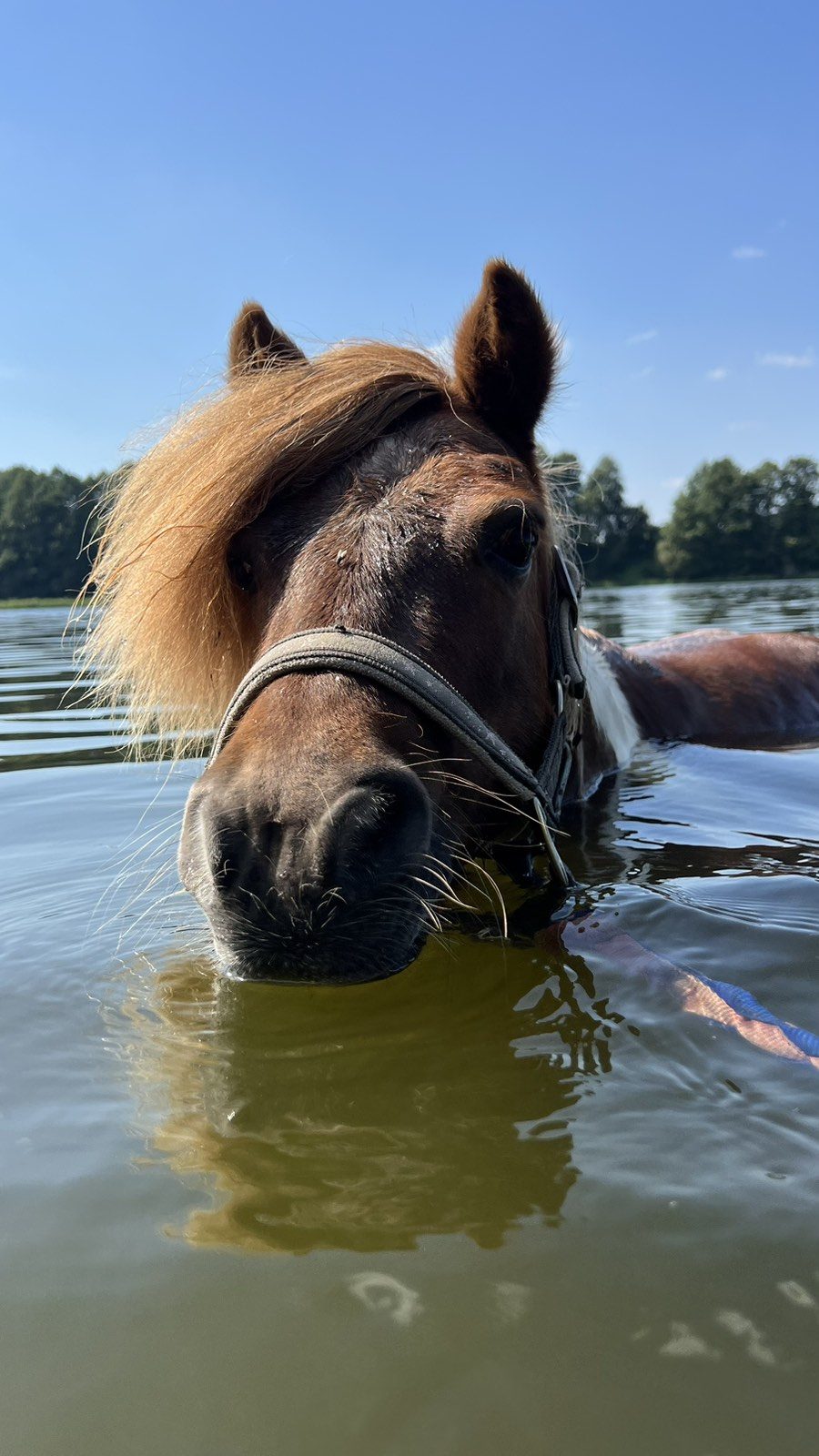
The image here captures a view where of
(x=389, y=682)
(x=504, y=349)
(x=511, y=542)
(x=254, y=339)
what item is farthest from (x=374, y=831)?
(x=254, y=339)

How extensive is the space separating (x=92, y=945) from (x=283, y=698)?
1.31 meters

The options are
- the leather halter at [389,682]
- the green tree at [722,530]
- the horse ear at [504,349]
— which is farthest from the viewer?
the green tree at [722,530]

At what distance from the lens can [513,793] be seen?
270 centimetres

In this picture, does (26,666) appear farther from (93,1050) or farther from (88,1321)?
(88,1321)

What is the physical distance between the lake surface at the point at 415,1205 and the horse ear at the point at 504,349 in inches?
70.0

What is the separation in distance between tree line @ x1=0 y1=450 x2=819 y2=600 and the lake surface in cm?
4098

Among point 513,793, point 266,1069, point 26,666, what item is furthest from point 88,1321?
point 26,666

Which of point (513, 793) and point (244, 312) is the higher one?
point (244, 312)

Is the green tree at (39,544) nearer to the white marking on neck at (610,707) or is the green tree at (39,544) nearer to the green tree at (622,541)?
the green tree at (622,541)

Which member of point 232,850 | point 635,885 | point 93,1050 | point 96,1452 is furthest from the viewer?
point 635,885

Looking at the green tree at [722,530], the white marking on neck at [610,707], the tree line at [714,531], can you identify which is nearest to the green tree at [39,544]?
the tree line at [714,531]

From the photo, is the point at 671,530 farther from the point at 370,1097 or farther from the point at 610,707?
the point at 370,1097

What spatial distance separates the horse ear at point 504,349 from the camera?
3168 mm

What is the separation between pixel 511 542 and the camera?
2.76m
